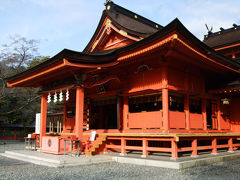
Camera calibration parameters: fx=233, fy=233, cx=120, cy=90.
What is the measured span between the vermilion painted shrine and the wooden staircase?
0.05 m

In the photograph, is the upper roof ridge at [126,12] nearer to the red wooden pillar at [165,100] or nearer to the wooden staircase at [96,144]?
the red wooden pillar at [165,100]

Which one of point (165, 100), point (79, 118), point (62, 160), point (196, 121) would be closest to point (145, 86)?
point (165, 100)

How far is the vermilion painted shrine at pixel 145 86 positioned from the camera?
33.3 feet

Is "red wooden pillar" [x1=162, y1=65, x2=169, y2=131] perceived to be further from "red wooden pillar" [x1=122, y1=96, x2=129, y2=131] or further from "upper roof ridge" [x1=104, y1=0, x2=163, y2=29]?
"upper roof ridge" [x1=104, y1=0, x2=163, y2=29]

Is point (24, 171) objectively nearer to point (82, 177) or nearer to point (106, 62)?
point (82, 177)

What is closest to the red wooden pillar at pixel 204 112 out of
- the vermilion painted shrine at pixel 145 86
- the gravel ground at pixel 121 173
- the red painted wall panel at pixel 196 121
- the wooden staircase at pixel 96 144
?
the vermilion painted shrine at pixel 145 86

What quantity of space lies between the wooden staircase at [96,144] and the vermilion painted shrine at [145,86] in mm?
50

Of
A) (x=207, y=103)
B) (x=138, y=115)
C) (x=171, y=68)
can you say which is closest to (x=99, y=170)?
(x=138, y=115)

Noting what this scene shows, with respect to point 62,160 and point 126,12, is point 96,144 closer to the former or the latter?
point 62,160

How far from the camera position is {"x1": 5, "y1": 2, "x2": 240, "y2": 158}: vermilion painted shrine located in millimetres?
10164

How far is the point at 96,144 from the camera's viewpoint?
1149 centimetres

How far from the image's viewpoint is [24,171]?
8.35 m

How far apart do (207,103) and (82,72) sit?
24.9 feet

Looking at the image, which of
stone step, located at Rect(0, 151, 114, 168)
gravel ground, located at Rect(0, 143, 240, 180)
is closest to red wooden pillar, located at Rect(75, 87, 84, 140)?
stone step, located at Rect(0, 151, 114, 168)
